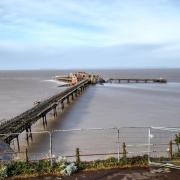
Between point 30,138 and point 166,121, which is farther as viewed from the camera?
point 166,121

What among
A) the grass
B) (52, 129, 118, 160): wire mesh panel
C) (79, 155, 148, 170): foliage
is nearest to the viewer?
the grass

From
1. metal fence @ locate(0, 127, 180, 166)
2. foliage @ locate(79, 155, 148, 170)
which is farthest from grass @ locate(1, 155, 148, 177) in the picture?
metal fence @ locate(0, 127, 180, 166)

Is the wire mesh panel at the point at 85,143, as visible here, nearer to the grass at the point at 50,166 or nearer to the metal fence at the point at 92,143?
the metal fence at the point at 92,143

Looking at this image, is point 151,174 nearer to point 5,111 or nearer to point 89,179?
point 89,179

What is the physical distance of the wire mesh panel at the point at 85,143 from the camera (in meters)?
22.7

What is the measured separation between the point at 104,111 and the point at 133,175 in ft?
99.8

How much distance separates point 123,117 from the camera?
3772 centimetres

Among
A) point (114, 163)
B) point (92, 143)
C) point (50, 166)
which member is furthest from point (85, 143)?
point (50, 166)

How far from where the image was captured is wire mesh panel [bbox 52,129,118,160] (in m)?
22.7

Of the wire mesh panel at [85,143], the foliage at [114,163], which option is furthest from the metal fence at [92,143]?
the foliage at [114,163]

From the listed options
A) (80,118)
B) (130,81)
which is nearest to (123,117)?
(80,118)

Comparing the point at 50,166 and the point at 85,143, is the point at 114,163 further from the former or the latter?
the point at 85,143

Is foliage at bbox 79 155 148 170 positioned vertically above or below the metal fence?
above

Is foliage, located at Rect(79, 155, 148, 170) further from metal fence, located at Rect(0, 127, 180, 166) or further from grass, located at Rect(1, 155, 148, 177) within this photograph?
metal fence, located at Rect(0, 127, 180, 166)
